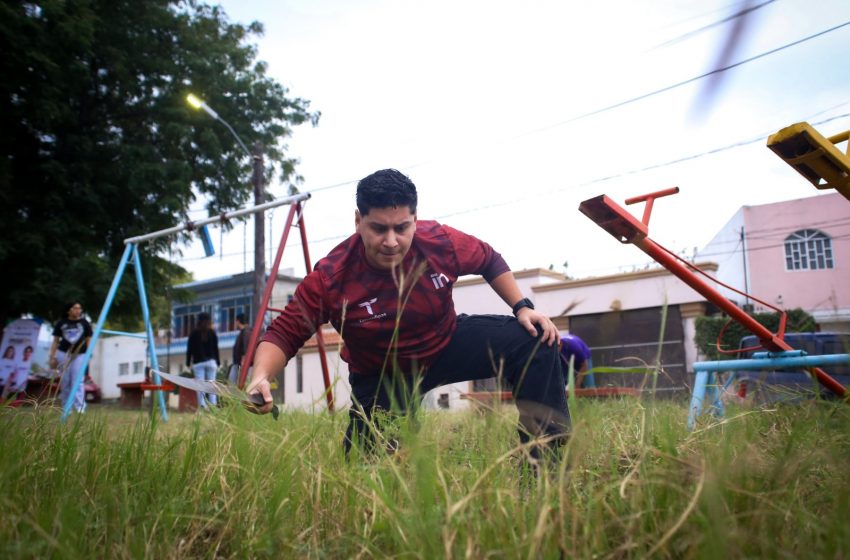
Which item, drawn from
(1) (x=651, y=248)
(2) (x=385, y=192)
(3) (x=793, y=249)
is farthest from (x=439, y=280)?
(3) (x=793, y=249)

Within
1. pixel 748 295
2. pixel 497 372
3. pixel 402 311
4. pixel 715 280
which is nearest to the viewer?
pixel 497 372

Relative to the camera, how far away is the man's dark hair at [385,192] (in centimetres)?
243

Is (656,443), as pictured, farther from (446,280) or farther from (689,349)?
(689,349)

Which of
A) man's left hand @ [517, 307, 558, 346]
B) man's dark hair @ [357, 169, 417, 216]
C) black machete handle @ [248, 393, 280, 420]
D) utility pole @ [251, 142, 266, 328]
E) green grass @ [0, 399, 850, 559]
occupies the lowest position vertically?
green grass @ [0, 399, 850, 559]

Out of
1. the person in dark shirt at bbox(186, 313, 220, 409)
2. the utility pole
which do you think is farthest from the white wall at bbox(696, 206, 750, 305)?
the person in dark shirt at bbox(186, 313, 220, 409)

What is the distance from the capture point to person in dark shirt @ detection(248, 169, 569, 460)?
2.44 metres

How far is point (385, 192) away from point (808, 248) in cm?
2731

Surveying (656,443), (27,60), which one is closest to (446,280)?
(656,443)

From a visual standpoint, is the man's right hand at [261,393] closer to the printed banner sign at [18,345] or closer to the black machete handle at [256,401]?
the black machete handle at [256,401]

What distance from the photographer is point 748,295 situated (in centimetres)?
296

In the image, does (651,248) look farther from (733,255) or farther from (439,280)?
(733,255)

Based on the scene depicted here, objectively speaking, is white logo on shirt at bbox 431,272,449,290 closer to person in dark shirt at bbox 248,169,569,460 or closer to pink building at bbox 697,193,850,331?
person in dark shirt at bbox 248,169,569,460

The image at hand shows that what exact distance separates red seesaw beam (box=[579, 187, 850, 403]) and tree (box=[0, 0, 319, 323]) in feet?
31.8

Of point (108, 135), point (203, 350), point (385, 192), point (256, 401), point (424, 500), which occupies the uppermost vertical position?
point (108, 135)
